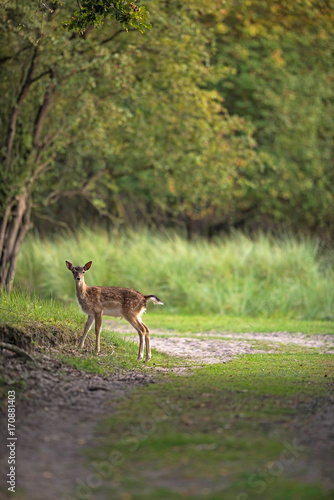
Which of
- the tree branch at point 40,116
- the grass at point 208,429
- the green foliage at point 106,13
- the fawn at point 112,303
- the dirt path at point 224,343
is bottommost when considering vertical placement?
the dirt path at point 224,343

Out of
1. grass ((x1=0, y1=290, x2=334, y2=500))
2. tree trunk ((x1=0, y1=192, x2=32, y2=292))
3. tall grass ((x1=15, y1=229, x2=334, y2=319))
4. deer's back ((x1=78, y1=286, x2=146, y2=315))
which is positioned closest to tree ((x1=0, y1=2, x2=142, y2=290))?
tree trunk ((x1=0, y1=192, x2=32, y2=292))

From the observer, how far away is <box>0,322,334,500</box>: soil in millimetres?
5270

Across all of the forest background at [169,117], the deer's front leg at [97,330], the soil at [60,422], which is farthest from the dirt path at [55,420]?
the forest background at [169,117]

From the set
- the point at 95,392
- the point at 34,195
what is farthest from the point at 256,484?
the point at 34,195

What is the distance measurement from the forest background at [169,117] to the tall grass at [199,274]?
137 cm

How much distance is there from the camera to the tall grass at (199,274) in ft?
59.4

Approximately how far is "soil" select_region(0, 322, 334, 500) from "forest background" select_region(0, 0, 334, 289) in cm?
516

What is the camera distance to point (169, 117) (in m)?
19.3

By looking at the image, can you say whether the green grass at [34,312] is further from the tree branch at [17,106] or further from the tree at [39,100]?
the tree branch at [17,106]

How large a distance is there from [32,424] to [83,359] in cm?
260

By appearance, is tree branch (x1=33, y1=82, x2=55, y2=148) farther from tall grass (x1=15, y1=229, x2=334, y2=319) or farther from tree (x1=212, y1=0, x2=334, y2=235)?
tree (x1=212, y1=0, x2=334, y2=235)

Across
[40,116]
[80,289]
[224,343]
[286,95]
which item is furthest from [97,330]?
[286,95]

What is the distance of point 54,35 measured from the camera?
50.4ft

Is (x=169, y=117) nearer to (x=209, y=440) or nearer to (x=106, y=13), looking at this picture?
(x=106, y=13)
